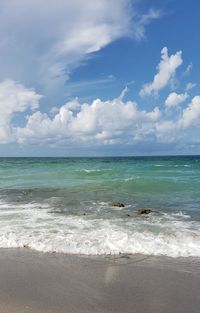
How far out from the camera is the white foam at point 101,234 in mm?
8602

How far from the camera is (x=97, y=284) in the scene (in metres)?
6.29

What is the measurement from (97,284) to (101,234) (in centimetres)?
383

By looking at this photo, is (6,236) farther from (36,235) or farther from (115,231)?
(115,231)

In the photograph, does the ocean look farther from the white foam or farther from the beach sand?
the beach sand

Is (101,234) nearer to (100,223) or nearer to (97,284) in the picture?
(100,223)

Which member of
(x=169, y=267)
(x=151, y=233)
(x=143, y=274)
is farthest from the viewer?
(x=151, y=233)

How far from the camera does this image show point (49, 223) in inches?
467

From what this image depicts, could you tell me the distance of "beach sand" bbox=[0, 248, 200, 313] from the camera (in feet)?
17.8

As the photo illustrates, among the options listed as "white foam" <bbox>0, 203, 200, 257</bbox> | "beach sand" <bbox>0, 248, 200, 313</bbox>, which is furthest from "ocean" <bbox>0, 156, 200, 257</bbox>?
"beach sand" <bbox>0, 248, 200, 313</bbox>

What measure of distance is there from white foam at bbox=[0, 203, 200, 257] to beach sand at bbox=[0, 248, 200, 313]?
0.62 meters

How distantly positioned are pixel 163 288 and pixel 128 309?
109cm

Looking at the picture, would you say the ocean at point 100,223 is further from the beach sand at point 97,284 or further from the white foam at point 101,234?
the beach sand at point 97,284

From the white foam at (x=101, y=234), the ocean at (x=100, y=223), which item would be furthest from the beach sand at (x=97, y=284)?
the ocean at (x=100, y=223)

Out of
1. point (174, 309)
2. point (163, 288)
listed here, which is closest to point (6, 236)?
point (163, 288)
